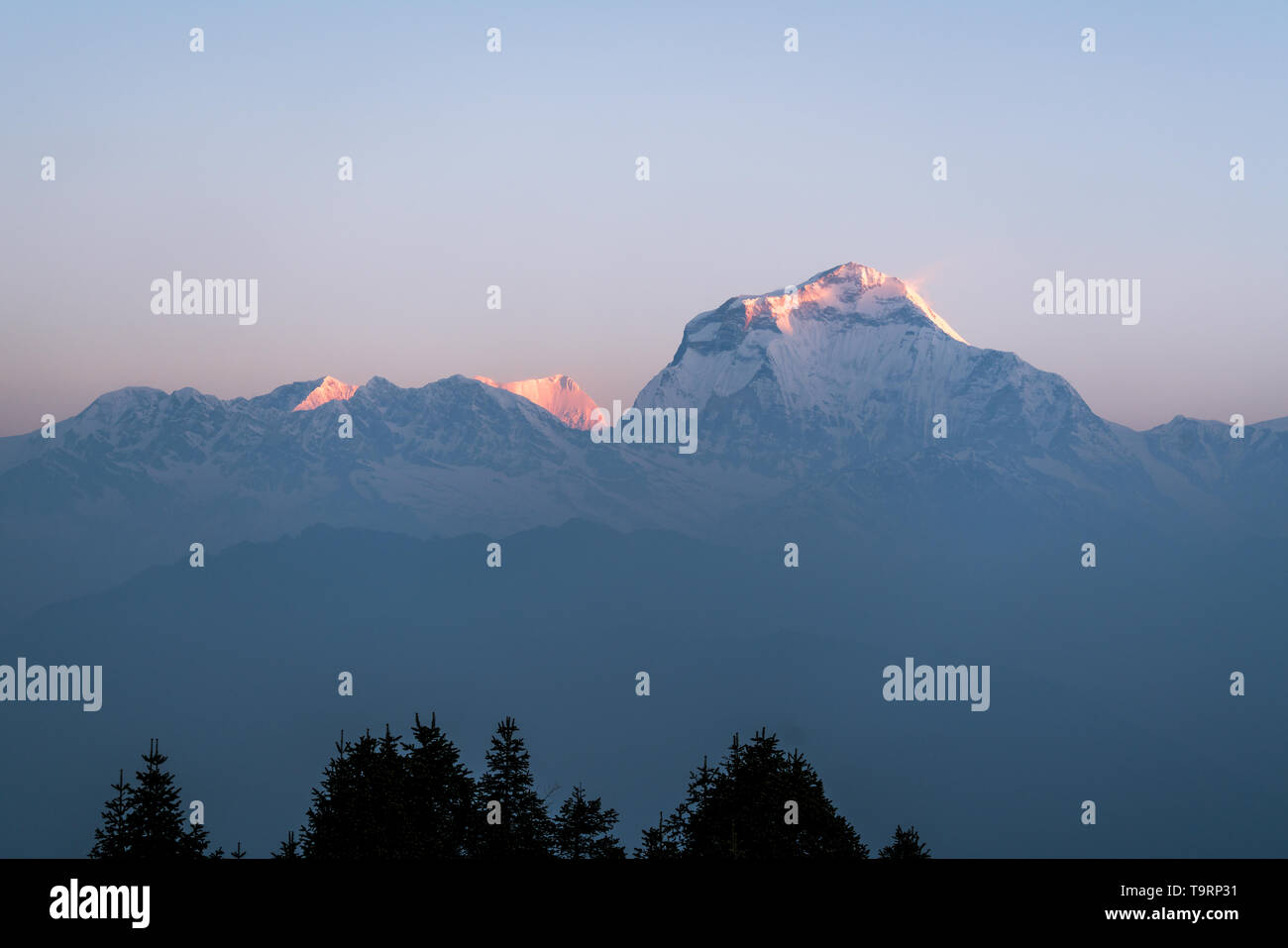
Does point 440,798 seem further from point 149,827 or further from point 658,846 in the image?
point 149,827

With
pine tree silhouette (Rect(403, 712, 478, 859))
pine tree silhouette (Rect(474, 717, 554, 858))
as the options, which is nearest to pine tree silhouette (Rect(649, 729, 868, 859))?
pine tree silhouette (Rect(474, 717, 554, 858))

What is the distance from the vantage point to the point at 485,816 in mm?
52500

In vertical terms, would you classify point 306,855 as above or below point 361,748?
below

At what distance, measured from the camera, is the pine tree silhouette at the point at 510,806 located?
5125cm

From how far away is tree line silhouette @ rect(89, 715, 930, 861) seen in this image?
42562 mm

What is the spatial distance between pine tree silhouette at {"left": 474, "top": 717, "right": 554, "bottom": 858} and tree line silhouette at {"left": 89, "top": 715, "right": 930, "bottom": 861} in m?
0.05

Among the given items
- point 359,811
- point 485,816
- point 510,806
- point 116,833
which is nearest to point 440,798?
point 485,816

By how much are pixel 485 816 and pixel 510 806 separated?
128 cm

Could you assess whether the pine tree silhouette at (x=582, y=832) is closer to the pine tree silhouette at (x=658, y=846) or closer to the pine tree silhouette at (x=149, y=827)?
the pine tree silhouette at (x=658, y=846)

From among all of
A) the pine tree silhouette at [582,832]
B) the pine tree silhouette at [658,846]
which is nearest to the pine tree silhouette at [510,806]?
the pine tree silhouette at [582,832]
